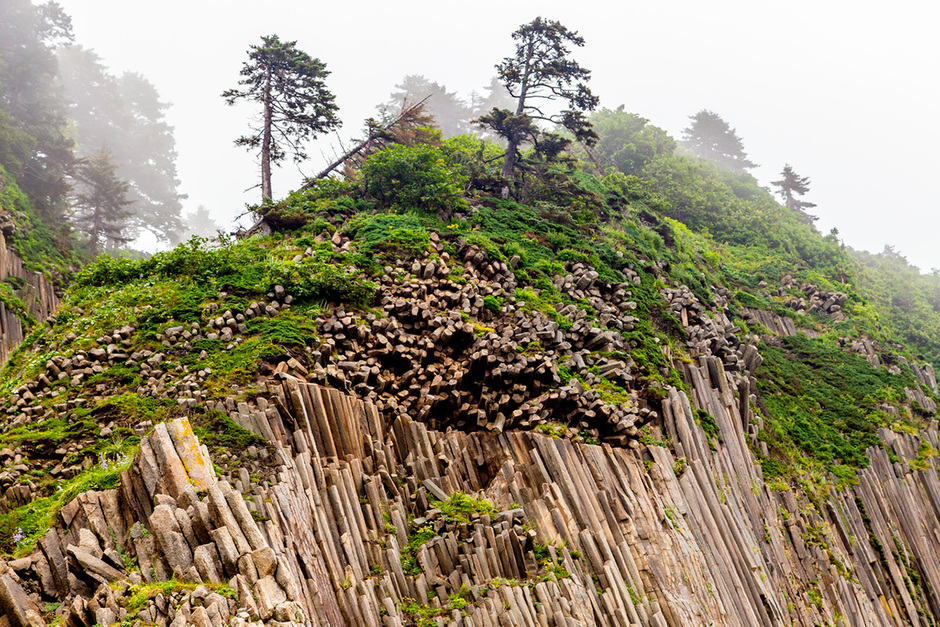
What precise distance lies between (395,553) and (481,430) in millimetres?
3233

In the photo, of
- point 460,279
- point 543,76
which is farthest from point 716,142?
point 460,279

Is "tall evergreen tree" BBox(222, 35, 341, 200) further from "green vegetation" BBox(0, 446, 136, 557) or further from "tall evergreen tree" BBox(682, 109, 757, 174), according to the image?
"tall evergreen tree" BBox(682, 109, 757, 174)

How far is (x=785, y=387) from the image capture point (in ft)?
61.1

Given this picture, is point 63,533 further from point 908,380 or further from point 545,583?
point 908,380

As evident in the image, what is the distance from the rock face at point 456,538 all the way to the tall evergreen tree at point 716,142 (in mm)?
61841

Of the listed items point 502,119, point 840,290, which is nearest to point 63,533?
point 502,119

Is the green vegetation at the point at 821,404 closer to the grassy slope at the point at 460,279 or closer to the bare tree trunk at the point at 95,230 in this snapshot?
the grassy slope at the point at 460,279

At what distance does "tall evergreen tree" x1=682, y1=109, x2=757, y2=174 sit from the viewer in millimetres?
69438

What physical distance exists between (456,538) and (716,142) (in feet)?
232

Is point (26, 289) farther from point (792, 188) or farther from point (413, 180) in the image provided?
point (792, 188)

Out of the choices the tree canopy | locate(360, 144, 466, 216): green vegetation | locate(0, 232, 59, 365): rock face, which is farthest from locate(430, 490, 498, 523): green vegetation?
the tree canopy

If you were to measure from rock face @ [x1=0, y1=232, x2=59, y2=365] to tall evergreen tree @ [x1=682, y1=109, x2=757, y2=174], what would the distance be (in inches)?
2582

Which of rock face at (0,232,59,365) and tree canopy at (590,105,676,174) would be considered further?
tree canopy at (590,105,676,174)

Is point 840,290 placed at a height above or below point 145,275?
below
